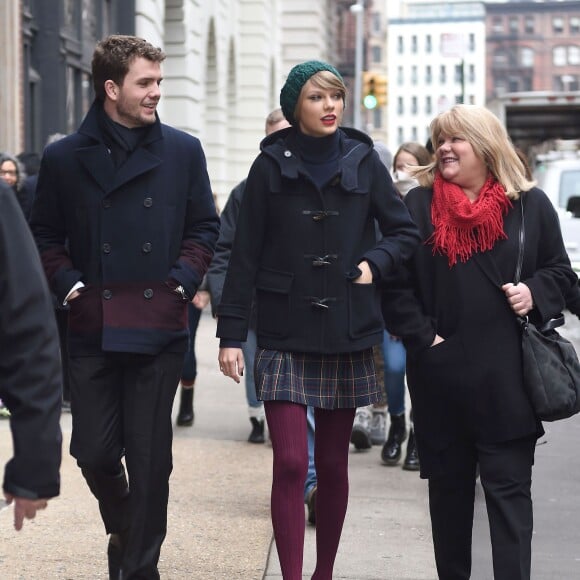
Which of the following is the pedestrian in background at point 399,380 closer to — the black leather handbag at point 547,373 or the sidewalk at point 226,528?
the sidewalk at point 226,528

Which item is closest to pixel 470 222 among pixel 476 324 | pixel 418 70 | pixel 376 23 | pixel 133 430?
pixel 476 324

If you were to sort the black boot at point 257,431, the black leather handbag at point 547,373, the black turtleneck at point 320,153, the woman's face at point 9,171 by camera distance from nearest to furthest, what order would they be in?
the black leather handbag at point 547,373
the black turtleneck at point 320,153
the black boot at point 257,431
the woman's face at point 9,171

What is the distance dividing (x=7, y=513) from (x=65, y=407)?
3.63 metres

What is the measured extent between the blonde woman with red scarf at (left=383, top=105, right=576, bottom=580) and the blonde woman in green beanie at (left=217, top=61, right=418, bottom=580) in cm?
24

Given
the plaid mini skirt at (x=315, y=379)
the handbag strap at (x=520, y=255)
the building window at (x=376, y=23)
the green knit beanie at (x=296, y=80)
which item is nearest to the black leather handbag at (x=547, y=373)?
the handbag strap at (x=520, y=255)

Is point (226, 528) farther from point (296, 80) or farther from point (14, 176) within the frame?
point (14, 176)

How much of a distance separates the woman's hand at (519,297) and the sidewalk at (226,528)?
4.95 feet

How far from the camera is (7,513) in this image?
6633 millimetres

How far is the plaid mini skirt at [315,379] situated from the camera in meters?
5.22

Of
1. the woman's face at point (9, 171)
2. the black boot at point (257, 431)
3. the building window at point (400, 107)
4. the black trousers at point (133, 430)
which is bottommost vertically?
the black boot at point (257, 431)

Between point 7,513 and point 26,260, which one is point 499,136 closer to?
point 26,260

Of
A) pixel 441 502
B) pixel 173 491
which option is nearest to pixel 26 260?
pixel 441 502

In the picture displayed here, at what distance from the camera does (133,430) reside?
5035 millimetres

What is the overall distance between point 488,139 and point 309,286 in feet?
2.73
